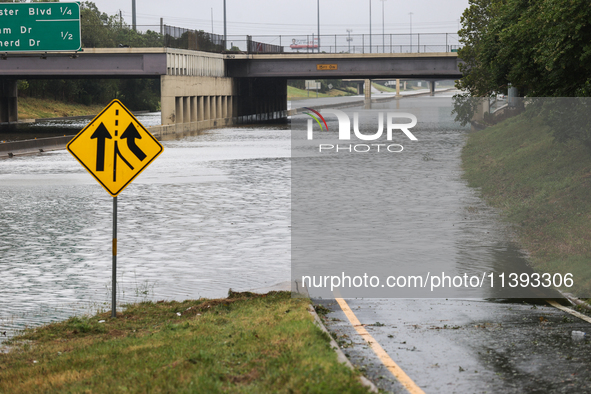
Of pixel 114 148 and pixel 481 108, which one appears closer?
pixel 114 148

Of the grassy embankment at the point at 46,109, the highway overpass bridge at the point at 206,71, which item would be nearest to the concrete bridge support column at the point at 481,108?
the highway overpass bridge at the point at 206,71

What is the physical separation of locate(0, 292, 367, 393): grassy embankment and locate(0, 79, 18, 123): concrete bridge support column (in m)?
74.2

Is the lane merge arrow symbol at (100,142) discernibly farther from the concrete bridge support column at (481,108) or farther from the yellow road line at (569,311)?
the concrete bridge support column at (481,108)

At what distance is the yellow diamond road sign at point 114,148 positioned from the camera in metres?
11.2

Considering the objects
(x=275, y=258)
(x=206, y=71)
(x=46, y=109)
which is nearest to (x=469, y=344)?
(x=275, y=258)

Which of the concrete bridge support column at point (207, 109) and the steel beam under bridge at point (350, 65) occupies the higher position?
the steel beam under bridge at point (350, 65)

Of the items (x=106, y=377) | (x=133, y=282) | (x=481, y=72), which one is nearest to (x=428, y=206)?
(x=133, y=282)

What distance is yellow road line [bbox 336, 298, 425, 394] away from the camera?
24.1ft

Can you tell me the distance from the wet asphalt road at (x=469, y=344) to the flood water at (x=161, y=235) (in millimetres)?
2962

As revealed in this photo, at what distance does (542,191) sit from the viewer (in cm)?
2159

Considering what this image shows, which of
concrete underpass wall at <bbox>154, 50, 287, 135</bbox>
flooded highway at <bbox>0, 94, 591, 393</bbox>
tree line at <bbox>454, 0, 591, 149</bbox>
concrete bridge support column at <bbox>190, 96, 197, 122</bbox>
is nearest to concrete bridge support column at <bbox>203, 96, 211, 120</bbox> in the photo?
concrete underpass wall at <bbox>154, 50, 287, 135</bbox>

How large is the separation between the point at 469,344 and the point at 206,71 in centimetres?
6263

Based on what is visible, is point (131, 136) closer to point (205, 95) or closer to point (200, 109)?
point (200, 109)

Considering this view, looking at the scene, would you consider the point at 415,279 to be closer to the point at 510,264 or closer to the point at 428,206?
the point at 510,264
